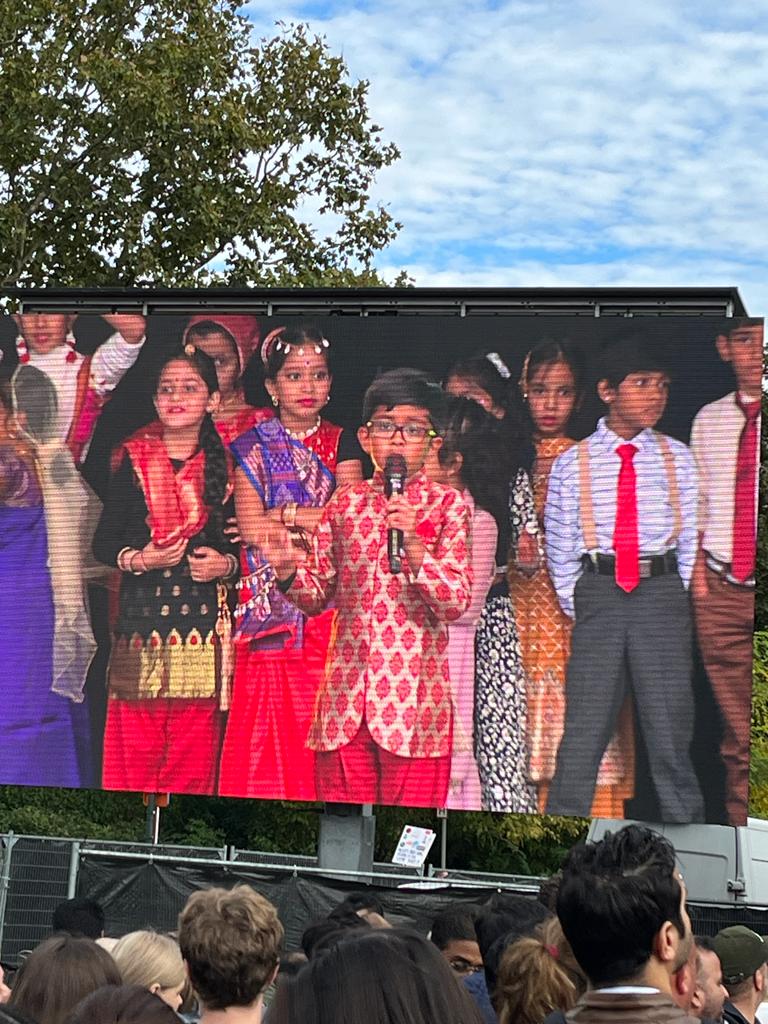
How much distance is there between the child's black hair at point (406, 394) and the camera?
13.1 m

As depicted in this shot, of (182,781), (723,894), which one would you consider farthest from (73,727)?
(723,894)

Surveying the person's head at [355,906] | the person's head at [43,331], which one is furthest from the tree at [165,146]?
the person's head at [355,906]

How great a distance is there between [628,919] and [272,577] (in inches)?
416

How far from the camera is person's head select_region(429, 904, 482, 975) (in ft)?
17.4

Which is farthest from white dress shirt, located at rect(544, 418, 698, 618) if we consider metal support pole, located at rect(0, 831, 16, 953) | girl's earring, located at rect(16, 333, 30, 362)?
girl's earring, located at rect(16, 333, 30, 362)

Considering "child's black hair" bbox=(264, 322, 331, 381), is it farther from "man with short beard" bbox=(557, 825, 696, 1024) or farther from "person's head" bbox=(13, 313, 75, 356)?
"man with short beard" bbox=(557, 825, 696, 1024)

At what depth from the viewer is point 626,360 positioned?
12.9 metres

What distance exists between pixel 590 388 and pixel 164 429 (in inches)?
142

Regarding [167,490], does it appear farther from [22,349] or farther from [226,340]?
[22,349]

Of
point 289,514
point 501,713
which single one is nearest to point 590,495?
point 501,713

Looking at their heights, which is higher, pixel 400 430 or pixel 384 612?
pixel 400 430

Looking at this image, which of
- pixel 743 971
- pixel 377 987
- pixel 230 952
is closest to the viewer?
pixel 377 987

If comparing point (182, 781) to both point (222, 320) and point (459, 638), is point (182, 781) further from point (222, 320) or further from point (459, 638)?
point (222, 320)

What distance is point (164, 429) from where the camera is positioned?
13555 mm
